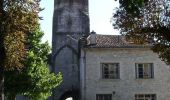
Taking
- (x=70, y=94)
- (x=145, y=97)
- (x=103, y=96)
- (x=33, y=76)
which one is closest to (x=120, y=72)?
(x=103, y=96)

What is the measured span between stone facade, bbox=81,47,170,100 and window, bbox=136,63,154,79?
28cm

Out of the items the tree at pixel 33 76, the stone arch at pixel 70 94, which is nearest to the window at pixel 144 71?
the tree at pixel 33 76

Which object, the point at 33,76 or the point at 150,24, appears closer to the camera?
the point at 150,24

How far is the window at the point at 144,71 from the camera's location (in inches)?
1394

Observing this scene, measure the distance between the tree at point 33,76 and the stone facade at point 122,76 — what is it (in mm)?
5635

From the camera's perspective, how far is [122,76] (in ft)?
116

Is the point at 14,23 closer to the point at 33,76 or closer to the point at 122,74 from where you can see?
the point at 33,76

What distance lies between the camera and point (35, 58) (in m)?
27.2

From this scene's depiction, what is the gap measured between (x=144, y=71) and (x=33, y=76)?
12.0m

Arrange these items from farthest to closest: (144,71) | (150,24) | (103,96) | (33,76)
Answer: (144,71) < (103,96) < (33,76) < (150,24)

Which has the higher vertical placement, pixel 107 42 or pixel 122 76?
pixel 107 42

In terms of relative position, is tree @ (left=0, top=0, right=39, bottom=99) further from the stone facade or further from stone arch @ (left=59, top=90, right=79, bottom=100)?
stone arch @ (left=59, top=90, right=79, bottom=100)

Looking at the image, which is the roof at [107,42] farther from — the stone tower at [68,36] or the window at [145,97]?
the stone tower at [68,36]

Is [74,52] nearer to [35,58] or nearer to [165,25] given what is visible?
[35,58]
